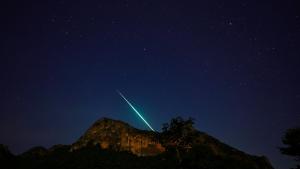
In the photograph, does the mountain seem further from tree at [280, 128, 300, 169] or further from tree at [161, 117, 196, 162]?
tree at [280, 128, 300, 169]

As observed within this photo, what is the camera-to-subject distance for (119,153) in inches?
5497

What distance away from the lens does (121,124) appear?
166500 millimetres

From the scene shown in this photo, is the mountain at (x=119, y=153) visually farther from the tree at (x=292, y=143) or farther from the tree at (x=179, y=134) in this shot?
the tree at (x=292, y=143)

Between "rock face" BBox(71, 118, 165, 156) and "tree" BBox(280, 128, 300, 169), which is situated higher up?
"rock face" BBox(71, 118, 165, 156)

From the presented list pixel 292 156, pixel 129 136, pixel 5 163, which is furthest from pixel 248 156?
pixel 292 156

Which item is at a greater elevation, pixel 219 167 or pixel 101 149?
pixel 101 149

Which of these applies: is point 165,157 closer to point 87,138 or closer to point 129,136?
point 129,136

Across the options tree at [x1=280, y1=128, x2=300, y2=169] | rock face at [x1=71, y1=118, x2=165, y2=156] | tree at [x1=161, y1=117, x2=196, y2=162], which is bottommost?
tree at [x1=280, y1=128, x2=300, y2=169]

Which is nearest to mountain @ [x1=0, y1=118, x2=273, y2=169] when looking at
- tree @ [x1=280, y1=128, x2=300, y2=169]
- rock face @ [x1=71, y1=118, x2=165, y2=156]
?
rock face @ [x1=71, y1=118, x2=165, y2=156]

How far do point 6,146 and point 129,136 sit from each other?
59110mm

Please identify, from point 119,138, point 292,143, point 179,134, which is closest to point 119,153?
point 119,138

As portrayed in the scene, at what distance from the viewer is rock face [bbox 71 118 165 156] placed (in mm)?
145962

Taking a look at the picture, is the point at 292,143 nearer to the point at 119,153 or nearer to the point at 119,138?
the point at 119,153

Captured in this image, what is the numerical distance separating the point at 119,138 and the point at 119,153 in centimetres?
1497
